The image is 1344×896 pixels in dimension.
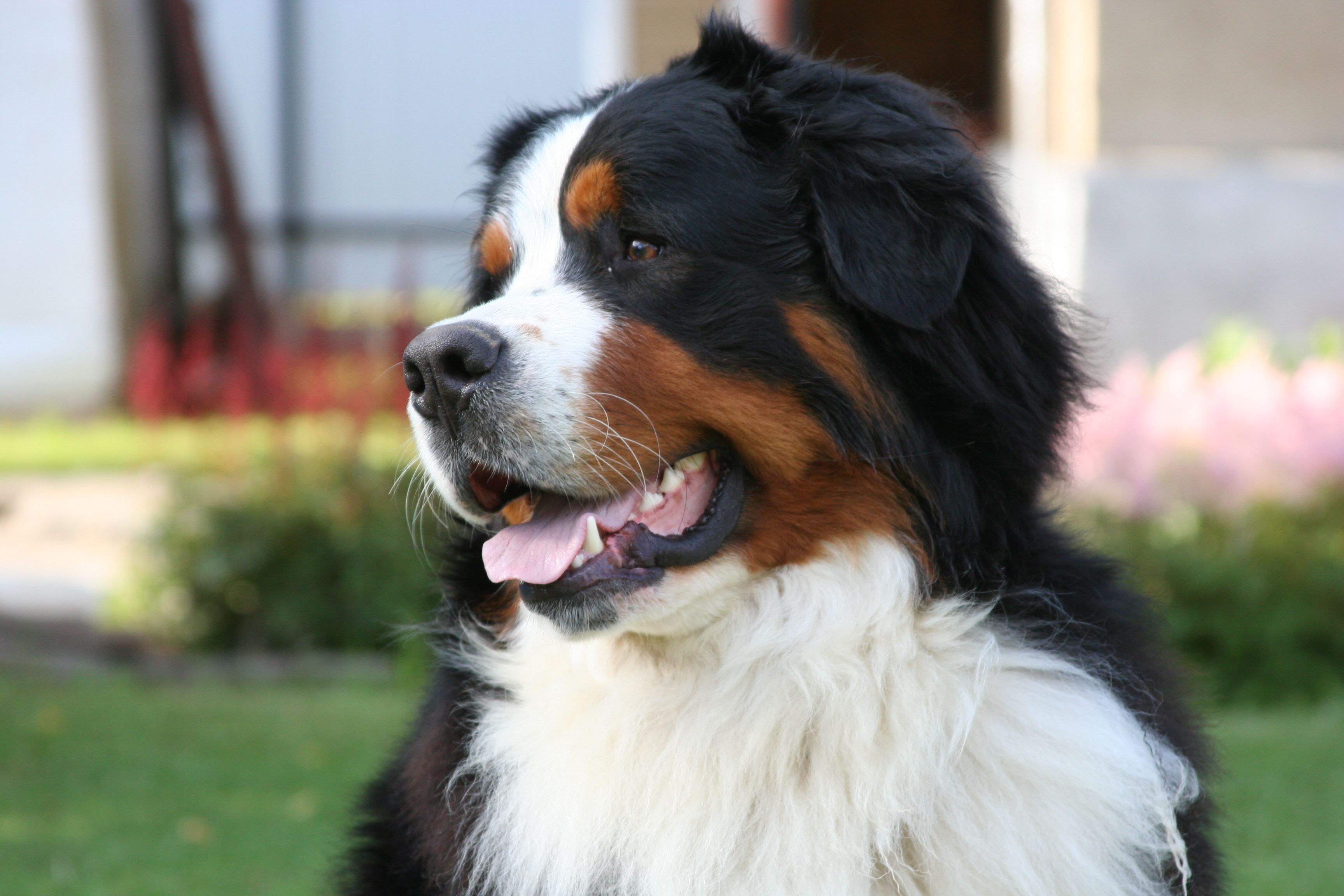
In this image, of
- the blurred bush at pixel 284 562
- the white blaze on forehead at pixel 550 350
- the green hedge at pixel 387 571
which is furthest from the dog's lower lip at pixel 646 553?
the blurred bush at pixel 284 562

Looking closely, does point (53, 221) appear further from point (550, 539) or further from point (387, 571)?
point (550, 539)

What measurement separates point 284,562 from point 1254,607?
4.32 meters

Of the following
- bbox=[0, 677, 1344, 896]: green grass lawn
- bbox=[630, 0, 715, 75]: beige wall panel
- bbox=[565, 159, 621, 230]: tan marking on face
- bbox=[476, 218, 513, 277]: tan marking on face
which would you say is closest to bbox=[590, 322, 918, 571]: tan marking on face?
bbox=[565, 159, 621, 230]: tan marking on face

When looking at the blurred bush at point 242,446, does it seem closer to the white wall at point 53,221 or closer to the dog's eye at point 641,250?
the white wall at point 53,221

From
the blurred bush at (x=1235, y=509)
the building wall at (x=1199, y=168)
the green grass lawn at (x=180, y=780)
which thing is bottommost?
the green grass lawn at (x=180, y=780)

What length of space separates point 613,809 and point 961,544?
2.52 feet

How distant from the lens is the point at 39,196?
435 inches

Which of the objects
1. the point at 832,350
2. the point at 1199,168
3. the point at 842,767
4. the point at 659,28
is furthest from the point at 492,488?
the point at 659,28

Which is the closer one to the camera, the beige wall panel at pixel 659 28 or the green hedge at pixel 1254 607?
the green hedge at pixel 1254 607

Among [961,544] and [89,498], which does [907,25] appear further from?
[961,544]

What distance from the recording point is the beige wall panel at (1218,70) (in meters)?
8.44

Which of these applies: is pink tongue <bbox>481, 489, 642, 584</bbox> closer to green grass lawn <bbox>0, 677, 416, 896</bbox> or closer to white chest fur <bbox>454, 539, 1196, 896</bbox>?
white chest fur <bbox>454, 539, 1196, 896</bbox>

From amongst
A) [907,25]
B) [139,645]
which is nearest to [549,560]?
[139,645]

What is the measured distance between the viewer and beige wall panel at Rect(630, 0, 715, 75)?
9859 millimetres
